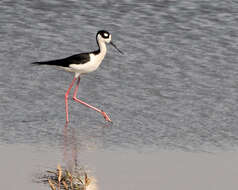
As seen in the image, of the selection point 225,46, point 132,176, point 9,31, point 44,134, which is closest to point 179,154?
point 132,176

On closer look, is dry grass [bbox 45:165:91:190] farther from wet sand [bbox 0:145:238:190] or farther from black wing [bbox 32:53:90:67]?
black wing [bbox 32:53:90:67]

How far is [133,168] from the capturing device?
1012 cm

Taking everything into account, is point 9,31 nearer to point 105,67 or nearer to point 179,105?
point 105,67

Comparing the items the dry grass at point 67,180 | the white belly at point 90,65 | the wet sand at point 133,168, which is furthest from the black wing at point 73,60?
the dry grass at point 67,180

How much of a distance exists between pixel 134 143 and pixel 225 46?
634 centimetres

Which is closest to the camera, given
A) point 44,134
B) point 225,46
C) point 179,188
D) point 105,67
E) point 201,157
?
point 179,188

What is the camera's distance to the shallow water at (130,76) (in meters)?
11.8

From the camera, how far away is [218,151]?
1104 cm

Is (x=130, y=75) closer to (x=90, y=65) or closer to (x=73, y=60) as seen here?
(x=90, y=65)

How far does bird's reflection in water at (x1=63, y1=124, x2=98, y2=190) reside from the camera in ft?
30.9

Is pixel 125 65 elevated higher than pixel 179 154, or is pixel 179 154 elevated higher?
pixel 125 65

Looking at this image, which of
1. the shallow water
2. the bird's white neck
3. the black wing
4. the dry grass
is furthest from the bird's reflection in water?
the bird's white neck

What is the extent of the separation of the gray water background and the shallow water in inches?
0.7

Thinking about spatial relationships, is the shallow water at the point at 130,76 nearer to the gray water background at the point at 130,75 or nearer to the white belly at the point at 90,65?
the gray water background at the point at 130,75
